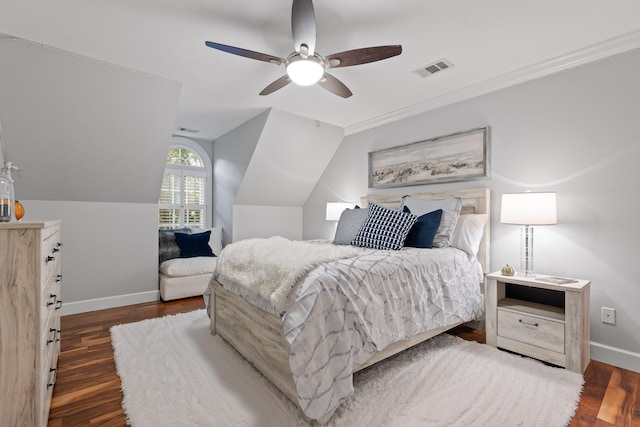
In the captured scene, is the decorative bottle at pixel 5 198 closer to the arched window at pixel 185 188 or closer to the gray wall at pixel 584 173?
the gray wall at pixel 584 173

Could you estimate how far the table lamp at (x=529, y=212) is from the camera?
2283 mm

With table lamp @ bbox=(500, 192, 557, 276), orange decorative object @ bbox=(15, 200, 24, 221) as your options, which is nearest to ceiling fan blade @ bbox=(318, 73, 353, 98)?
table lamp @ bbox=(500, 192, 557, 276)

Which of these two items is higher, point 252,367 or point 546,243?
point 546,243

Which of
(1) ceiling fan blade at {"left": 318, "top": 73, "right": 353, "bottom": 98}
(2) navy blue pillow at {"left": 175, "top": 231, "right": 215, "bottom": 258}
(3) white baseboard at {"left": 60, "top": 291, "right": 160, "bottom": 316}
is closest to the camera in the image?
(1) ceiling fan blade at {"left": 318, "top": 73, "right": 353, "bottom": 98}

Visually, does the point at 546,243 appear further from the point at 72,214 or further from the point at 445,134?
the point at 72,214

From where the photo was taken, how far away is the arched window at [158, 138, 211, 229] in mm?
5000

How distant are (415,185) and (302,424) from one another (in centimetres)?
275

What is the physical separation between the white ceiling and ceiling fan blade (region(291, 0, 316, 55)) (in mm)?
236

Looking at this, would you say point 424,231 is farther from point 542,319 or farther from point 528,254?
point 542,319

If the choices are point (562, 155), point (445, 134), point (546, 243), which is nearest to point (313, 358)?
point (546, 243)

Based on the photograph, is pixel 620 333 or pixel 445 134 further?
pixel 445 134

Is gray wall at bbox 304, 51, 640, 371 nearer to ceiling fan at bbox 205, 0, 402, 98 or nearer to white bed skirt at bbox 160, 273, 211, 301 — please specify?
ceiling fan at bbox 205, 0, 402, 98

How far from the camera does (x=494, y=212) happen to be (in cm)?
293

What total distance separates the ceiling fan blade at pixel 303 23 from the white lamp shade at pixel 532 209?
1918mm
